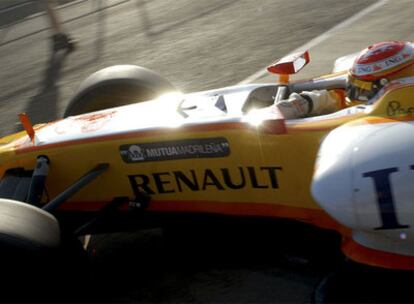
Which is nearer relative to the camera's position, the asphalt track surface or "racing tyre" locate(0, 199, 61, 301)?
"racing tyre" locate(0, 199, 61, 301)

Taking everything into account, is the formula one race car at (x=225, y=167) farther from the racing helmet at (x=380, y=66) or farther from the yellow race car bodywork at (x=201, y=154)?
the racing helmet at (x=380, y=66)

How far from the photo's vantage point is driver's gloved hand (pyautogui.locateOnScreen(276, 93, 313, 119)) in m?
4.19

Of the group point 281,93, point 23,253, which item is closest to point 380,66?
point 281,93

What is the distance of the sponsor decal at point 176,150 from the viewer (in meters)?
4.05

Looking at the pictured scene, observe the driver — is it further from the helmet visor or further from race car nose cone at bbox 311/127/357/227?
race car nose cone at bbox 311/127/357/227

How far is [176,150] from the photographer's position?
415 cm

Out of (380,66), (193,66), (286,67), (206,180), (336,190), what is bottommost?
(193,66)

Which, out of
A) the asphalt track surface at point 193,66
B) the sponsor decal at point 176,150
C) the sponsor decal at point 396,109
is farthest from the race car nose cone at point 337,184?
the sponsor decal at point 176,150

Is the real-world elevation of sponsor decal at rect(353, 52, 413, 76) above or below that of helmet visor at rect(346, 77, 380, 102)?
above

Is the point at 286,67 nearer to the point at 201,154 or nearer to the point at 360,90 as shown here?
the point at 360,90

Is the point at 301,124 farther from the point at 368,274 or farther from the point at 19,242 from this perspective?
the point at 19,242

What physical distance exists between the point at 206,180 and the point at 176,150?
253mm

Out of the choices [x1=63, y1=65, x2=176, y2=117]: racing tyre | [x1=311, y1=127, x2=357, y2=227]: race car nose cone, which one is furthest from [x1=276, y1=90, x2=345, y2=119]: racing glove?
[x1=63, y1=65, x2=176, y2=117]: racing tyre

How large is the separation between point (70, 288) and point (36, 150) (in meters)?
1.26
